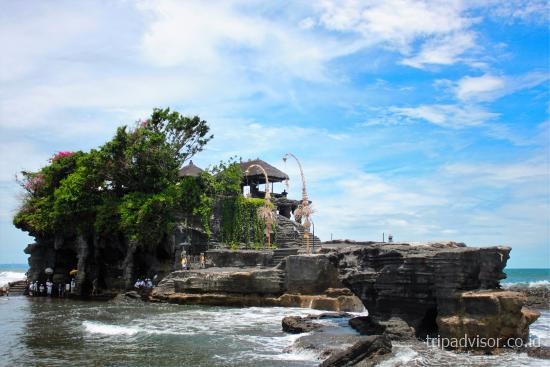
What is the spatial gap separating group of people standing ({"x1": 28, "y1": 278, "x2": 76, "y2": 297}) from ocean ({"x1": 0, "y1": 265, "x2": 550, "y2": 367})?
319 inches

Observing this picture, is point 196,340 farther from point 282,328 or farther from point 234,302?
point 234,302

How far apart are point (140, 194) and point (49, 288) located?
9315 millimetres

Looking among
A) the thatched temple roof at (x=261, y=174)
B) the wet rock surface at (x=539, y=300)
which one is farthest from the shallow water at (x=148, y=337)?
the thatched temple roof at (x=261, y=174)

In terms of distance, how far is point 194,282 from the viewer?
26.0 meters

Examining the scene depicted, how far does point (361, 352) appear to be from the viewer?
12.1 meters

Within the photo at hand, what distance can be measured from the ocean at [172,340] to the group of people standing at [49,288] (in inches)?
319

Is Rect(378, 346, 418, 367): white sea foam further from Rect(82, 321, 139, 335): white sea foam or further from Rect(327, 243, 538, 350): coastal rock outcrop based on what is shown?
Rect(82, 321, 139, 335): white sea foam

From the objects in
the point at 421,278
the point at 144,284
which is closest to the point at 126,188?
the point at 144,284

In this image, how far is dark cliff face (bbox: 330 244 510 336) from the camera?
45.7 ft

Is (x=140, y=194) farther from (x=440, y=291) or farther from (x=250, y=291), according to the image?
(x=440, y=291)

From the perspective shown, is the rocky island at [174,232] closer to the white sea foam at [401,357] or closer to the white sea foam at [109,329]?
the white sea foam at [401,357]

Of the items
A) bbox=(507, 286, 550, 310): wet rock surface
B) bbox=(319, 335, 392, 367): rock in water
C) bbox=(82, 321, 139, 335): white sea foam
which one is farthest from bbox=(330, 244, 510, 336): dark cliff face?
bbox=(507, 286, 550, 310): wet rock surface

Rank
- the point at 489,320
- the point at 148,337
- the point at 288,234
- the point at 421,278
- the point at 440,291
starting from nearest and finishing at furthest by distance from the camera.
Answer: the point at 489,320 < the point at 440,291 < the point at 421,278 < the point at 148,337 < the point at 288,234

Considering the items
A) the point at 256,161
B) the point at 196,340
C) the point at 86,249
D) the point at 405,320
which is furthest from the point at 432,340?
the point at 256,161
